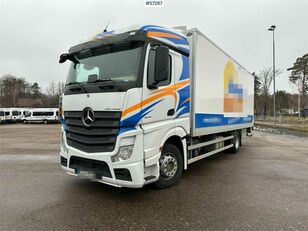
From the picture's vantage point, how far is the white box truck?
3.28 metres

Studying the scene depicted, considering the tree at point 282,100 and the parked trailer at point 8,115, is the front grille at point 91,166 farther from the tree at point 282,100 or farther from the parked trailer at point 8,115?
the tree at point 282,100

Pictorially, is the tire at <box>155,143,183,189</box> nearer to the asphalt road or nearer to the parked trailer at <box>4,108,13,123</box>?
the asphalt road

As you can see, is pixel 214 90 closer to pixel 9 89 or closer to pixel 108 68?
pixel 108 68

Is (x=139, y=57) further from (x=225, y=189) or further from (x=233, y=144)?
(x=233, y=144)

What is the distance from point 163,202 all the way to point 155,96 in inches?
76.6

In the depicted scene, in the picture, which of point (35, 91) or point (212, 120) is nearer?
point (212, 120)

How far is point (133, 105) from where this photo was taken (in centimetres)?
327

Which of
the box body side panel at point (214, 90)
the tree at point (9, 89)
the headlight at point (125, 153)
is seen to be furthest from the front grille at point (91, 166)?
the tree at point (9, 89)

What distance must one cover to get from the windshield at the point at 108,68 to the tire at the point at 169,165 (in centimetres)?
163

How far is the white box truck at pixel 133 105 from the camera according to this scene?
3.28 m

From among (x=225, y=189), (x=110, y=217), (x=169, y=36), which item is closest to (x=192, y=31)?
(x=169, y=36)

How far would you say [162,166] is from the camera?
403 cm

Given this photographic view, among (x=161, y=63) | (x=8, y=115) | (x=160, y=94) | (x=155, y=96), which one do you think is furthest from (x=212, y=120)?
(x=8, y=115)

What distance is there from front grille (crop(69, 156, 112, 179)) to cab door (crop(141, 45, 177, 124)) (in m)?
1.07
